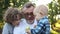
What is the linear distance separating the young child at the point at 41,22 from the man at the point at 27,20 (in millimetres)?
71

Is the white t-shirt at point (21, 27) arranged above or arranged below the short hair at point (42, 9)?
below

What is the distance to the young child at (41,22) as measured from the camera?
136cm

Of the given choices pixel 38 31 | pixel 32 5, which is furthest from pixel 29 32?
pixel 32 5

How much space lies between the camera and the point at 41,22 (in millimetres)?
1361

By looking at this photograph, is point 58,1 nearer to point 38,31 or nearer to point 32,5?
point 32,5

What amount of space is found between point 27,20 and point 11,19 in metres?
0.12

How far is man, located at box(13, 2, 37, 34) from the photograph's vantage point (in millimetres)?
1453

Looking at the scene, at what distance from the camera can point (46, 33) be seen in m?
1.37

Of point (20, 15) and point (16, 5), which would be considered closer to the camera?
point (20, 15)

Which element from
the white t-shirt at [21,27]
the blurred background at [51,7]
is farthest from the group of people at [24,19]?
the blurred background at [51,7]

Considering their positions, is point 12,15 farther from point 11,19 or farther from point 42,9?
point 42,9

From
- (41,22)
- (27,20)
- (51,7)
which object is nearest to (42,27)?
(41,22)

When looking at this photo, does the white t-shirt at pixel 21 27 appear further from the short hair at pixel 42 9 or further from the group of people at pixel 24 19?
the short hair at pixel 42 9

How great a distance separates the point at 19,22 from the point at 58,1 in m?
0.44
